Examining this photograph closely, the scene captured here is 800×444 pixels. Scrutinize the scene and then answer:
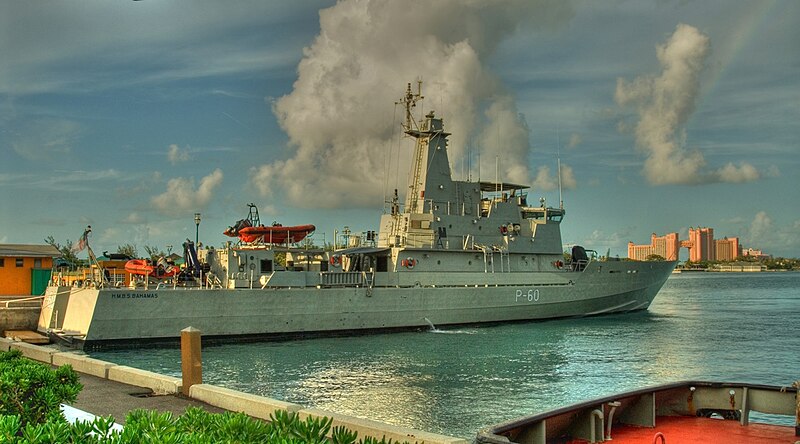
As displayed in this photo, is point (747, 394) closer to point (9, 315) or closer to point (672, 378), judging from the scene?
point (672, 378)

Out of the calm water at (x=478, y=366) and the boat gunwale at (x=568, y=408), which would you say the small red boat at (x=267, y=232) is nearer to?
the calm water at (x=478, y=366)

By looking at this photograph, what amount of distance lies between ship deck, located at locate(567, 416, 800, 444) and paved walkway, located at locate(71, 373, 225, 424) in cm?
560

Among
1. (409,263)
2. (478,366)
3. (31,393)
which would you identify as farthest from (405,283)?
(31,393)

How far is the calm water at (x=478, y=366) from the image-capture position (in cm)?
1653

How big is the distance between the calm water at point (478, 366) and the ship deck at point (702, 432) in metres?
5.19

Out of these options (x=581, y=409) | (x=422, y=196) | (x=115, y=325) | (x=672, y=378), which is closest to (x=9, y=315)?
(x=115, y=325)

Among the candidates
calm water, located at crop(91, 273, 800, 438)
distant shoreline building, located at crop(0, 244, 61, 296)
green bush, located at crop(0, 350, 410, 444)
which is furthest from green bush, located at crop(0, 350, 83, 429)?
distant shoreline building, located at crop(0, 244, 61, 296)

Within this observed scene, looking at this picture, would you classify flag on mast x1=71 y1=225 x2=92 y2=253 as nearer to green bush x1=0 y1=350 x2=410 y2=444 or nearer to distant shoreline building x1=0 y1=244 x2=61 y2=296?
distant shoreline building x1=0 y1=244 x2=61 y2=296

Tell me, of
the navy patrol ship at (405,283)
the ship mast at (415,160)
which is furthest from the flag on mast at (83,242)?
the ship mast at (415,160)

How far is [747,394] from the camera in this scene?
899cm

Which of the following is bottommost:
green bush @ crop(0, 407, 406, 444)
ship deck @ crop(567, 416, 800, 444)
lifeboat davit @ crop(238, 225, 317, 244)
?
ship deck @ crop(567, 416, 800, 444)

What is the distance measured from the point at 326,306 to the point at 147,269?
7475mm

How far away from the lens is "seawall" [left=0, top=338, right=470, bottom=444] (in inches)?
301

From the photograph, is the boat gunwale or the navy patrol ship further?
the navy patrol ship
